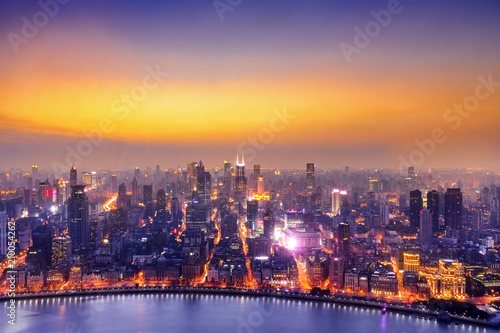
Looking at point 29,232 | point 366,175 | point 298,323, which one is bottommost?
point 298,323

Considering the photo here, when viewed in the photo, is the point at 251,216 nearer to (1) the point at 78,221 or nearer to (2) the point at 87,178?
(1) the point at 78,221

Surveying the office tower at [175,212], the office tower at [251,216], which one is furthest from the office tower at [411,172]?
the office tower at [175,212]

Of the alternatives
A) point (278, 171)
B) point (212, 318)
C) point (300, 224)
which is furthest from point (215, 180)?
point (212, 318)

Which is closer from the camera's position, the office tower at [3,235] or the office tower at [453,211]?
the office tower at [3,235]

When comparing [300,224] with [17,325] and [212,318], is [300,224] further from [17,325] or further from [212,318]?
[17,325]

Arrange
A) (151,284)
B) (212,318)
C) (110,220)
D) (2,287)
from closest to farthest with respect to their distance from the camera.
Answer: (212,318) → (2,287) → (151,284) → (110,220)

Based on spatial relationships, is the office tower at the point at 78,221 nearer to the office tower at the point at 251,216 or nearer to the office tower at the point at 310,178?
the office tower at the point at 251,216

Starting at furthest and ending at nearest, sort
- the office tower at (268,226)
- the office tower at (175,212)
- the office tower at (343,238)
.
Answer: the office tower at (175,212) < the office tower at (268,226) < the office tower at (343,238)

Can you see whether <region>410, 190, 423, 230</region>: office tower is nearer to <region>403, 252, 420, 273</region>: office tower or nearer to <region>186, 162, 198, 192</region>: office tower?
<region>403, 252, 420, 273</region>: office tower
